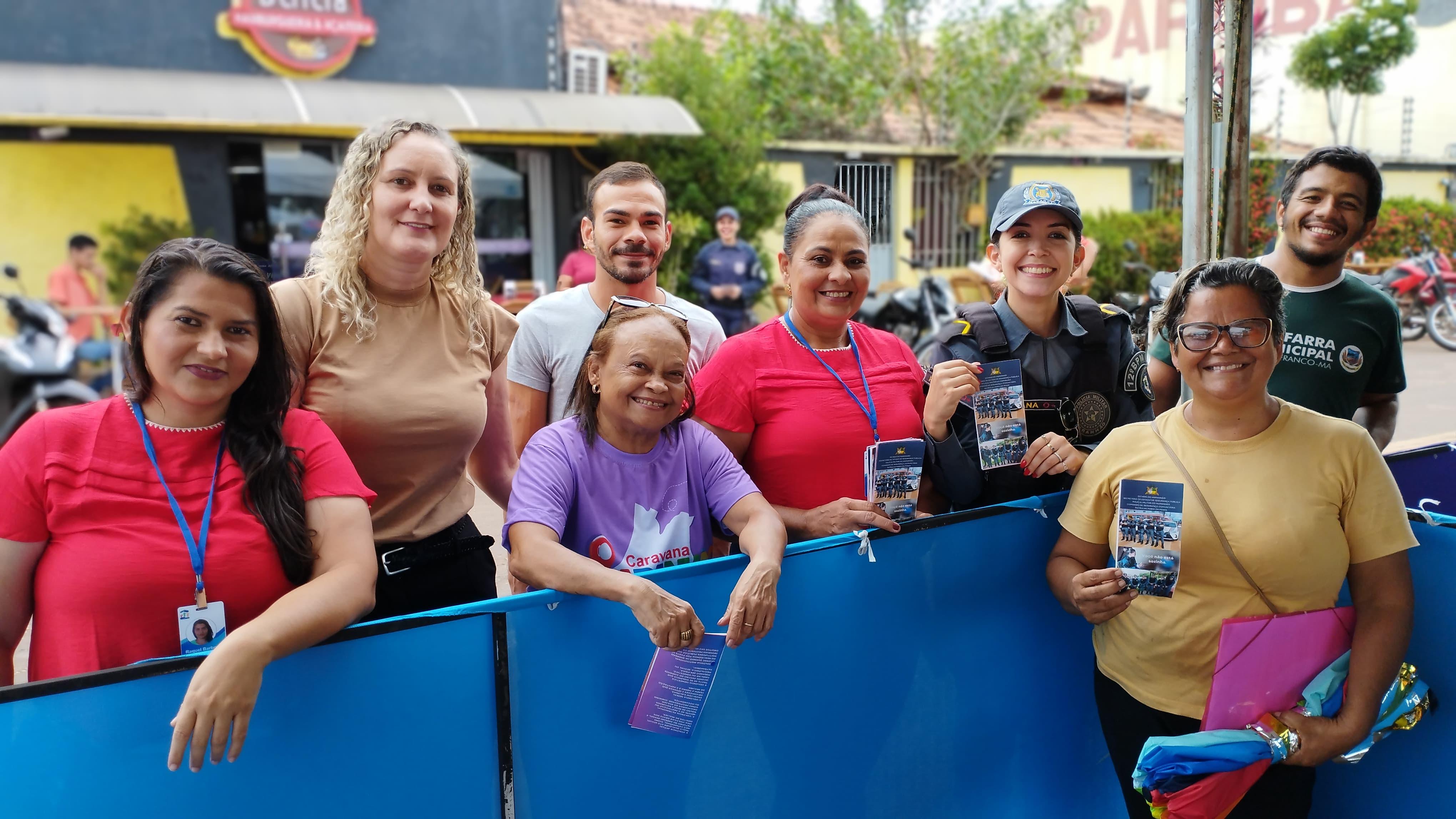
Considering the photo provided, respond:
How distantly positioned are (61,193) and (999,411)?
10.5m

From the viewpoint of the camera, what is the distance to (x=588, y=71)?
13.7 metres

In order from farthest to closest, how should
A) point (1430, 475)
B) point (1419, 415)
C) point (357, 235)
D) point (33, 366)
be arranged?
point (1419, 415) < point (33, 366) < point (1430, 475) < point (357, 235)

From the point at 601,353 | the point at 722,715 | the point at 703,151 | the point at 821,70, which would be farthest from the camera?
the point at 821,70

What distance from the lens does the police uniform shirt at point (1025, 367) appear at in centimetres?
259

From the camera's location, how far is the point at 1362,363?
2.99 metres

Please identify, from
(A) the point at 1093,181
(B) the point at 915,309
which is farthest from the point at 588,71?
(A) the point at 1093,181

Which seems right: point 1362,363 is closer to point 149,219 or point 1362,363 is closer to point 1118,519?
point 1118,519

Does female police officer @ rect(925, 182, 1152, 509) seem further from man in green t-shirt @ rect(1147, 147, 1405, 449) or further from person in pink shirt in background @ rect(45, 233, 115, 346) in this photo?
person in pink shirt in background @ rect(45, 233, 115, 346)

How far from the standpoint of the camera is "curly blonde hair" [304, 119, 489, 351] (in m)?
2.50

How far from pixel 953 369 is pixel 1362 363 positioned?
1480mm

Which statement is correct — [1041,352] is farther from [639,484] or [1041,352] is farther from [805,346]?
[639,484]

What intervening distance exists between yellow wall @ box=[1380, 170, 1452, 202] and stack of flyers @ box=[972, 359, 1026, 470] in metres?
23.4

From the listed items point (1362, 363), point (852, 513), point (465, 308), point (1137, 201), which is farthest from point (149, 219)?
point (1137, 201)

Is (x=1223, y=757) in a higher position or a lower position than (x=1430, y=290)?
lower
